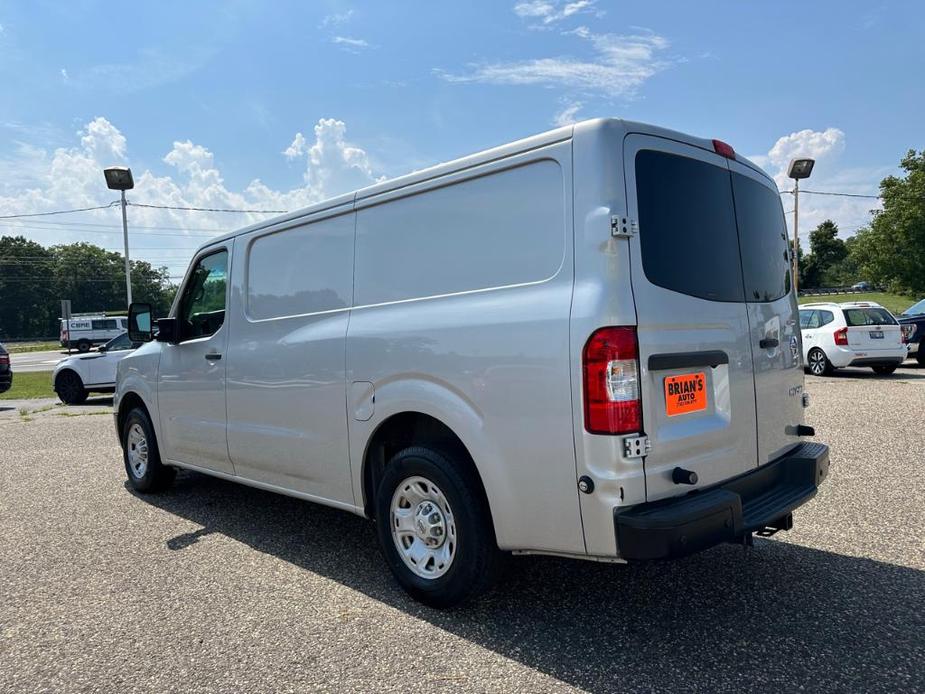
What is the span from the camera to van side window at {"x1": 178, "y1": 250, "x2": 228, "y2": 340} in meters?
5.00

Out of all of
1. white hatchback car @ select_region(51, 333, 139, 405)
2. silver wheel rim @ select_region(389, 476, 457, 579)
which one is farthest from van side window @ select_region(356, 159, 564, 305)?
white hatchback car @ select_region(51, 333, 139, 405)

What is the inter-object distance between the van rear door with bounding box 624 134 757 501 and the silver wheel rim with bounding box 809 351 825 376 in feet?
41.1

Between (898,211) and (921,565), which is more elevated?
(898,211)

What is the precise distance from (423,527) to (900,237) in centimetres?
3958

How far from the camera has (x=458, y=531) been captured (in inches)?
124

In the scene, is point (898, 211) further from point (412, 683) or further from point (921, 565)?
point (412, 683)

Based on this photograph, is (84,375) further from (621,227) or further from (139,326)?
(621,227)

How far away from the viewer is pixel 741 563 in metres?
3.91

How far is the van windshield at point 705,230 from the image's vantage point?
2898mm

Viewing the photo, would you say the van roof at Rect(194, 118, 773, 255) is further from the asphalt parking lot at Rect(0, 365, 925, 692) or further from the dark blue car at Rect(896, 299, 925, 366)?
the dark blue car at Rect(896, 299, 925, 366)

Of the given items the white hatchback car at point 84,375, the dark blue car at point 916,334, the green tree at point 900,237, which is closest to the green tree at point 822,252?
the green tree at point 900,237

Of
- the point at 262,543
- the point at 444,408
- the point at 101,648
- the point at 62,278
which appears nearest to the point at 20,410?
the point at 262,543

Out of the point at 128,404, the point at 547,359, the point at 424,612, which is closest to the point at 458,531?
the point at 424,612

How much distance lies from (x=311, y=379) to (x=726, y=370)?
2316mm
